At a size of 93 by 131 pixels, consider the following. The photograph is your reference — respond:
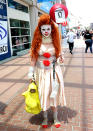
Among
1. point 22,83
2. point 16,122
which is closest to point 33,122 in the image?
point 16,122

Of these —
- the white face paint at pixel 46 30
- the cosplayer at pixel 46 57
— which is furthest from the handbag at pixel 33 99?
the white face paint at pixel 46 30

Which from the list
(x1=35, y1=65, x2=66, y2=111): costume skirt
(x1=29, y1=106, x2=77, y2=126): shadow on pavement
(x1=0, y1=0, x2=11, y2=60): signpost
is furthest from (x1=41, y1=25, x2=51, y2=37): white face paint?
(x1=0, y1=0, x2=11, y2=60): signpost

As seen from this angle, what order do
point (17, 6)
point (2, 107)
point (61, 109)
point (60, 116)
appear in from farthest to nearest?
1. point (17, 6)
2. point (2, 107)
3. point (61, 109)
4. point (60, 116)

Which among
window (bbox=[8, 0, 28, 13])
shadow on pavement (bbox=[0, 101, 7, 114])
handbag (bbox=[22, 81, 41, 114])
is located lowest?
shadow on pavement (bbox=[0, 101, 7, 114])

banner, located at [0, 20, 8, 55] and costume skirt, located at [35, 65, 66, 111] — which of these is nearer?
costume skirt, located at [35, 65, 66, 111]

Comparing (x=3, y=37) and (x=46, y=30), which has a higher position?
(x=3, y=37)

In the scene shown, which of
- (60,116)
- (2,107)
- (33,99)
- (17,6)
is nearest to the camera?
(33,99)

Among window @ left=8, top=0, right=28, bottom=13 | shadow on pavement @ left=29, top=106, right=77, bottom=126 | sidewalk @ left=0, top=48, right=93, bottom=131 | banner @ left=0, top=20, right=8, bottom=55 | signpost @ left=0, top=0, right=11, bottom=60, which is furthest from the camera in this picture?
window @ left=8, top=0, right=28, bottom=13

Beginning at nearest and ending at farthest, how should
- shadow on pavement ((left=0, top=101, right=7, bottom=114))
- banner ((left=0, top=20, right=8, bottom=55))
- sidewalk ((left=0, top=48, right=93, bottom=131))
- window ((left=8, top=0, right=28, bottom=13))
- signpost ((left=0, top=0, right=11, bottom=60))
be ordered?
sidewalk ((left=0, top=48, right=93, bottom=131)) < shadow on pavement ((left=0, top=101, right=7, bottom=114)) < banner ((left=0, top=20, right=8, bottom=55)) < signpost ((left=0, top=0, right=11, bottom=60)) < window ((left=8, top=0, right=28, bottom=13))

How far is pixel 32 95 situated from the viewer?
2.68m

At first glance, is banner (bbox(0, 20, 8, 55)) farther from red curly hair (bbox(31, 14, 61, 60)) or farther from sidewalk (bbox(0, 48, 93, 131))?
red curly hair (bbox(31, 14, 61, 60))

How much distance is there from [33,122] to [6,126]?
475 millimetres

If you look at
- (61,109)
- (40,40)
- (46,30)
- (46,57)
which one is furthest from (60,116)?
(46,30)

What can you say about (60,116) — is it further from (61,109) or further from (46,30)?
(46,30)
